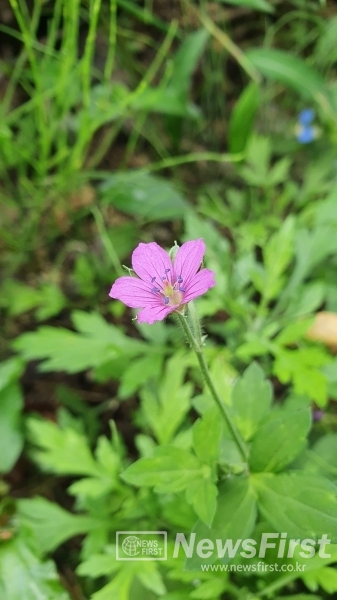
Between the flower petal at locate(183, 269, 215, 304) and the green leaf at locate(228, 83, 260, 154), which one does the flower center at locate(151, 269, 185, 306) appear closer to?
the flower petal at locate(183, 269, 215, 304)

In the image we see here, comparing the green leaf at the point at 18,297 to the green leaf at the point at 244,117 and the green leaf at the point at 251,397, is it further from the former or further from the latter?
the green leaf at the point at 251,397

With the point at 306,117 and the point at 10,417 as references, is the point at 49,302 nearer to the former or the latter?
the point at 10,417

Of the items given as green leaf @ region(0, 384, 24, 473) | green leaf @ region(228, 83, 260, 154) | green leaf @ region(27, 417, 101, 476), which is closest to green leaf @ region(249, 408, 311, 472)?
green leaf @ region(27, 417, 101, 476)

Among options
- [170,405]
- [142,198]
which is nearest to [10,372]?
[170,405]

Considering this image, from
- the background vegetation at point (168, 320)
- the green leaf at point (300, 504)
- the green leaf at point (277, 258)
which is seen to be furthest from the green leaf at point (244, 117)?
the green leaf at point (300, 504)

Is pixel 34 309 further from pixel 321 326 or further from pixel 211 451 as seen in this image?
pixel 211 451

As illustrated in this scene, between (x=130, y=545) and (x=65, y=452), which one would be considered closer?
(x=130, y=545)

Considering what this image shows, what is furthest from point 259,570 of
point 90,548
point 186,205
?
point 186,205
